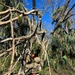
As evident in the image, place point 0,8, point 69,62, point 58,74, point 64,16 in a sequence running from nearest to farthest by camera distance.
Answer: point 0,8 → point 64,16 → point 58,74 → point 69,62

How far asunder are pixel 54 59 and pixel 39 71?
1.44m

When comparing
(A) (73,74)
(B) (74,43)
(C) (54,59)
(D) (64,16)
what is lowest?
(A) (73,74)

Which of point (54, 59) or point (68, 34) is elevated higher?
point (68, 34)

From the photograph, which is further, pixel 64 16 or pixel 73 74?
pixel 73 74

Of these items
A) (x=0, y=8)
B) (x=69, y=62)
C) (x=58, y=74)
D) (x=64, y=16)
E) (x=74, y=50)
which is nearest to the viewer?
(x=0, y=8)

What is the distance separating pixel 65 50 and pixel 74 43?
0.58m

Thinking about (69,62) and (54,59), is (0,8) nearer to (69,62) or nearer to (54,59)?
(54,59)

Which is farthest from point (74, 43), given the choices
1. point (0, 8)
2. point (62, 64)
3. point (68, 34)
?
point (0, 8)

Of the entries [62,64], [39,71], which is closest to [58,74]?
[62,64]

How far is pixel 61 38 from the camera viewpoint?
1142 cm

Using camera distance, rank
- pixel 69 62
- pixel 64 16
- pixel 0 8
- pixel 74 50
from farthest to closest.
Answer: pixel 74 50
pixel 69 62
pixel 64 16
pixel 0 8

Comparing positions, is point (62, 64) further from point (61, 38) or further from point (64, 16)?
point (64, 16)

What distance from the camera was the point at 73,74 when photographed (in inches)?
415

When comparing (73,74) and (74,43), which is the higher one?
(74,43)
